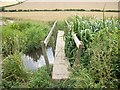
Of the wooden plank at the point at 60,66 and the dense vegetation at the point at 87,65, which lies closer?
the dense vegetation at the point at 87,65

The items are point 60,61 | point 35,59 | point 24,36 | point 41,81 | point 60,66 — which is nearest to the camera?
point 41,81

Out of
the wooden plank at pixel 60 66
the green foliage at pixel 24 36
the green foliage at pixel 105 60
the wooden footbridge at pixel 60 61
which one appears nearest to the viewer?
the green foliage at pixel 105 60

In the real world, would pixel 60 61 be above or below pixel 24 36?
below

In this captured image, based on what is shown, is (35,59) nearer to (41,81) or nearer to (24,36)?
(24,36)

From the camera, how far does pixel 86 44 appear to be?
379cm

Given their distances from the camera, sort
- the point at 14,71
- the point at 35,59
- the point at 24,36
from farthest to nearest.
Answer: the point at 24,36, the point at 35,59, the point at 14,71

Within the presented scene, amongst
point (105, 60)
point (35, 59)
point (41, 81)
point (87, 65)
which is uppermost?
point (105, 60)

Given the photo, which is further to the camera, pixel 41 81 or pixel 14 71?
pixel 14 71

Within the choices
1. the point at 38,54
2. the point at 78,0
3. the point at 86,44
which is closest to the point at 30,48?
the point at 38,54

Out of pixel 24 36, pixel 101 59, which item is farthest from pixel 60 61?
pixel 24 36

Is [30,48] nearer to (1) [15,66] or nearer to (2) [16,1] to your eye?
(1) [15,66]

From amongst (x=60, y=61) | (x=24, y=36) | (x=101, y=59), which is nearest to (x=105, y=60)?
(x=101, y=59)

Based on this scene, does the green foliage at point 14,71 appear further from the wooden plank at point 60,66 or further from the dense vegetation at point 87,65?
the wooden plank at point 60,66

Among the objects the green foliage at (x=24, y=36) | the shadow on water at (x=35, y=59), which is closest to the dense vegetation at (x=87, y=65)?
the green foliage at (x=24, y=36)
